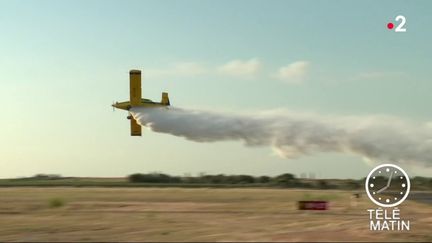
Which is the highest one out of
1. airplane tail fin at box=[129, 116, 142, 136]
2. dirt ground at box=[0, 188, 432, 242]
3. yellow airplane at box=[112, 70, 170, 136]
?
yellow airplane at box=[112, 70, 170, 136]

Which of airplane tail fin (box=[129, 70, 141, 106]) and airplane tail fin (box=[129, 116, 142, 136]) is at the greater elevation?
airplane tail fin (box=[129, 70, 141, 106])

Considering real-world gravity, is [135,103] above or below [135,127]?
above

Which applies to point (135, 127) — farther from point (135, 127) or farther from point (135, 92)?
point (135, 92)

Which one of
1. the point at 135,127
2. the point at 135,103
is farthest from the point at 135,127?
the point at 135,103

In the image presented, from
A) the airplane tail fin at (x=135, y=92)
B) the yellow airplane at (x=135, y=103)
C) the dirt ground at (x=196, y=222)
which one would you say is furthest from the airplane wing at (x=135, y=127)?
the dirt ground at (x=196, y=222)

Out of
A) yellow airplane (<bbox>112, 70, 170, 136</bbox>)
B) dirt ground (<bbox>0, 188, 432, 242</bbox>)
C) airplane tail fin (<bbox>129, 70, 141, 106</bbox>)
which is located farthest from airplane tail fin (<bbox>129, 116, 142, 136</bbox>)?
dirt ground (<bbox>0, 188, 432, 242</bbox>)

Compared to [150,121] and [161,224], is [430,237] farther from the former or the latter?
[150,121]

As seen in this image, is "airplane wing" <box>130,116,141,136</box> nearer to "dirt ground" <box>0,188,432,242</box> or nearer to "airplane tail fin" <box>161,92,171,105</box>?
"airplane tail fin" <box>161,92,171,105</box>

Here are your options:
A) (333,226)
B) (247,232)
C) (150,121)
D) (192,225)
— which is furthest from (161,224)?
(150,121)

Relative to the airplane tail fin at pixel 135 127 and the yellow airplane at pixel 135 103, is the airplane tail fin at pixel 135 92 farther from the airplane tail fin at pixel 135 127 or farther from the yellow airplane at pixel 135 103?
the airplane tail fin at pixel 135 127

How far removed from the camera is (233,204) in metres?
53.7

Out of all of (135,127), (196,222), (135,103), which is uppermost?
(135,103)

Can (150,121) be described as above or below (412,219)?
above

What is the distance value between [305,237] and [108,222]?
14229mm
